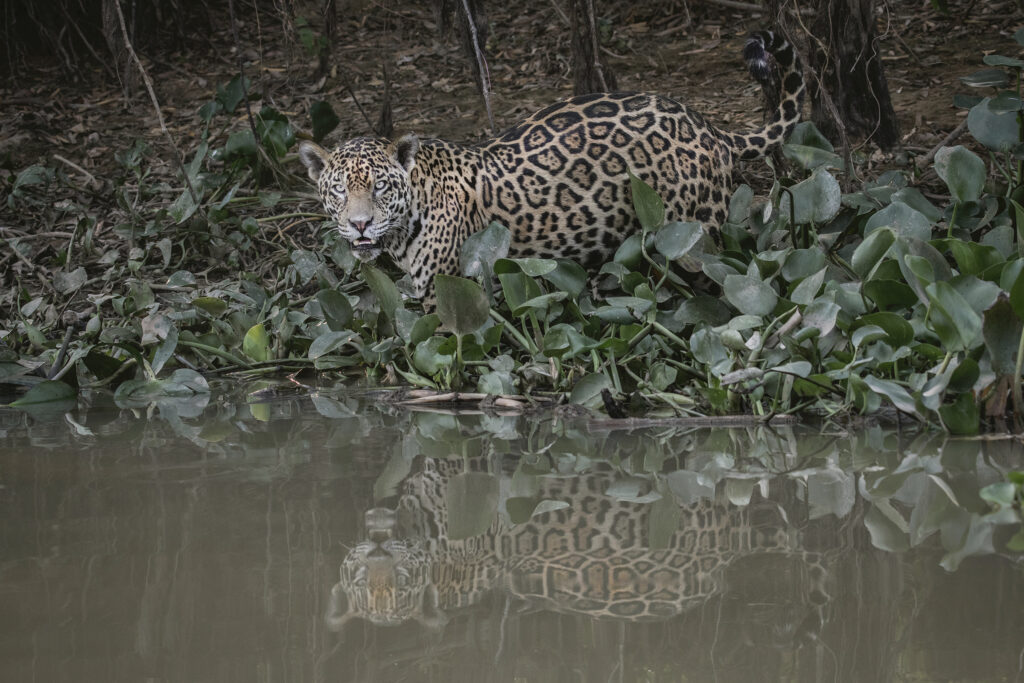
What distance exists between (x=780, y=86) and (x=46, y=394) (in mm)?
3937

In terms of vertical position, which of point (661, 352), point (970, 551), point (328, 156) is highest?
point (328, 156)

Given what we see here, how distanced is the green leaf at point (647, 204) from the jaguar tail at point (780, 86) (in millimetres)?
988

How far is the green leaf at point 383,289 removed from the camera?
5.25m

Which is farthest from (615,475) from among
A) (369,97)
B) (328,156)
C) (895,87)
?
(369,97)

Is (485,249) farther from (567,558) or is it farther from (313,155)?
(567,558)

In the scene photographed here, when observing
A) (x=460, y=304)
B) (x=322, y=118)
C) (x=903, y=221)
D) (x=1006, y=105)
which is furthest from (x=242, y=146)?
(x=1006, y=105)

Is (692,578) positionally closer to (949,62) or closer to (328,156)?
(328,156)

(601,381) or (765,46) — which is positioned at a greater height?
(765,46)

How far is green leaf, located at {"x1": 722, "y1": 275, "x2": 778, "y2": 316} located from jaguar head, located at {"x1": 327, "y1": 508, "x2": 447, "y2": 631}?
1991 mm

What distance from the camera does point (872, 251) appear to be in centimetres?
454

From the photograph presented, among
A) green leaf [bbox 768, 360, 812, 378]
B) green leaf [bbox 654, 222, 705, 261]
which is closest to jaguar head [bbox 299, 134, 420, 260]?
green leaf [bbox 654, 222, 705, 261]

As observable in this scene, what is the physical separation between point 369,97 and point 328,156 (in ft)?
11.8

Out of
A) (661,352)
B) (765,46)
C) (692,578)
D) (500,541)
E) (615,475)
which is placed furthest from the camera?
(765,46)

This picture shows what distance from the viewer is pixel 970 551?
2637mm
